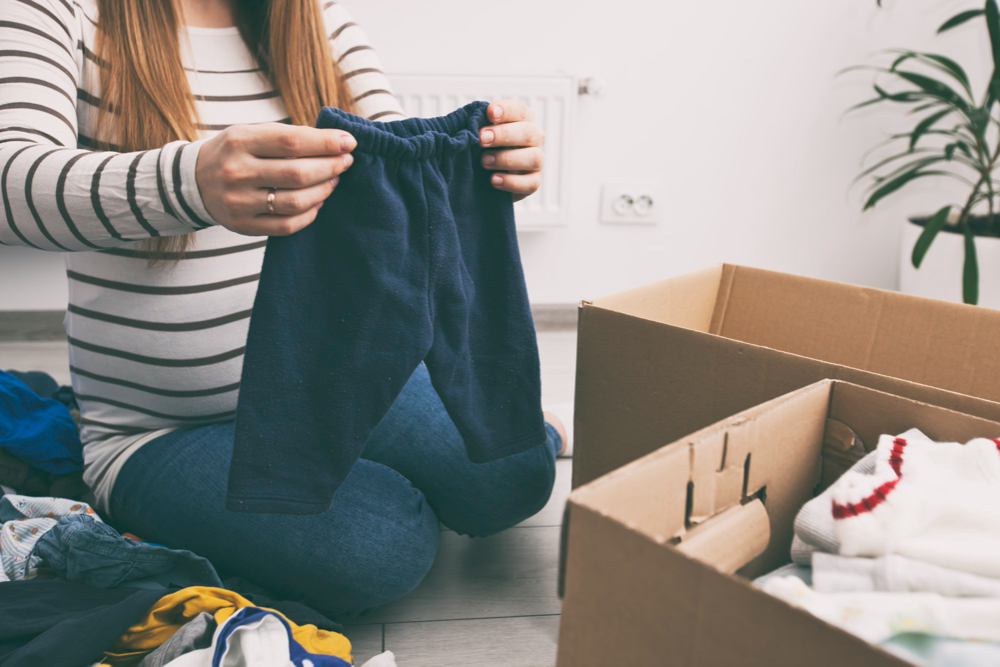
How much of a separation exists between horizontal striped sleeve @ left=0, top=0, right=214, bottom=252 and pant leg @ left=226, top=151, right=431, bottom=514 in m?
0.10

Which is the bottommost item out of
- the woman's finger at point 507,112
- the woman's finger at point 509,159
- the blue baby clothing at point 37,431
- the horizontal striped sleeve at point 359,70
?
the blue baby clothing at point 37,431

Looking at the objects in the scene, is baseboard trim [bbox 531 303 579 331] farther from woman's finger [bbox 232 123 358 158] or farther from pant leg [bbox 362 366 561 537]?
woman's finger [bbox 232 123 358 158]

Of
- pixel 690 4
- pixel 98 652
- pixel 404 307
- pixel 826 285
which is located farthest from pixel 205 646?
pixel 690 4

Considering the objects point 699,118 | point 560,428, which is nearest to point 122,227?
point 560,428

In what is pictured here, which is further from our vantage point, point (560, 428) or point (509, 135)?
point (560, 428)

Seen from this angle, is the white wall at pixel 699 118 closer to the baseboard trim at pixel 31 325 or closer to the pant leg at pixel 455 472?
the baseboard trim at pixel 31 325

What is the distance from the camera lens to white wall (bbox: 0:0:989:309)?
1615mm

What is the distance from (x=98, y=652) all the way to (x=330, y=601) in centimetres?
23

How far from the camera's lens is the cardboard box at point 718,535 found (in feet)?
0.90

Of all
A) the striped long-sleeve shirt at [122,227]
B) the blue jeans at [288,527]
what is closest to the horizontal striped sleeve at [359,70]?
the striped long-sleeve shirt at [122,227]

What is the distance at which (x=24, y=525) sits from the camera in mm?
760

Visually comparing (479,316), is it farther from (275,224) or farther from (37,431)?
(37,431)

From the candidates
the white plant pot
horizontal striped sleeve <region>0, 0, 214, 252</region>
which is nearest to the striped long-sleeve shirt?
horizontal striped sleeve <region>0, 0, 214, 252</region>

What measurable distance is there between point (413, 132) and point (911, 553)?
0.49 metres
